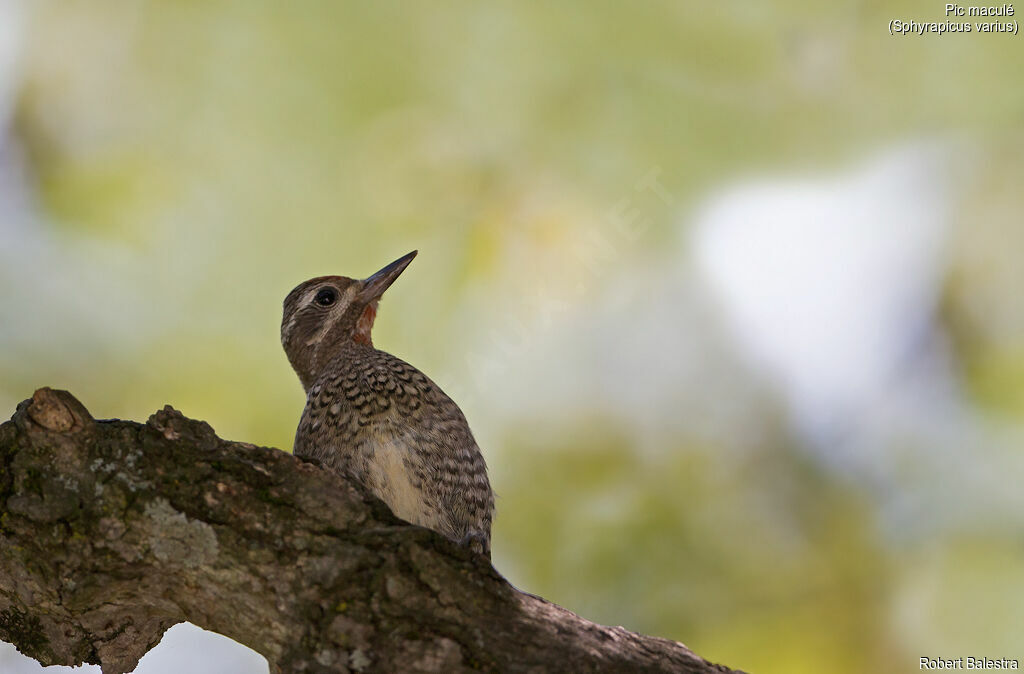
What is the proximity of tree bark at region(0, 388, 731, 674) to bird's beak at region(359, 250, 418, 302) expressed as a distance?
1924mm

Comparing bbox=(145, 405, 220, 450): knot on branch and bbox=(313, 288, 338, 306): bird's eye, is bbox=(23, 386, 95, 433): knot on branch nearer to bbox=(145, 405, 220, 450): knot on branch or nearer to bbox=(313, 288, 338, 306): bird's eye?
bbox=(145, 405, 220, 450): knot on branch

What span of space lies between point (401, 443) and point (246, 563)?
1010mm

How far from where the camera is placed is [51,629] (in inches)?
106

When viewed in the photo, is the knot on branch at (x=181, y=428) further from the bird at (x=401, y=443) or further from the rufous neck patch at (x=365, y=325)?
the rufous neck patch at (x=365, y=325)

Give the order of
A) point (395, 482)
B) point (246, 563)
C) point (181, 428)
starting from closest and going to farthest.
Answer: point (246, 563)
point (181, 428)
point (395, 482)

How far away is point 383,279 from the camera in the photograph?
15.0 ft

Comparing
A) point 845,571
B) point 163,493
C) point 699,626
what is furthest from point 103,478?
point 845,571

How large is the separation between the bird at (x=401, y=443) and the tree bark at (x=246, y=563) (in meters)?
0.59

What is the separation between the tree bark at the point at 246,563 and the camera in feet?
8.14

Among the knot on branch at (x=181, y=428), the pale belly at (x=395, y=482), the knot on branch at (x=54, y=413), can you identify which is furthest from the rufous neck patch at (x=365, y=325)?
the knot on branch at (x=54, y=413)

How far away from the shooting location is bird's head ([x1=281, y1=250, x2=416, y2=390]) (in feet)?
14.6

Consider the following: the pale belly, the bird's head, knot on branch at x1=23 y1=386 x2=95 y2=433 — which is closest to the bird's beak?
the bird's head

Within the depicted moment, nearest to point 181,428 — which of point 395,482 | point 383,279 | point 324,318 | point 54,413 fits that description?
point 54,413

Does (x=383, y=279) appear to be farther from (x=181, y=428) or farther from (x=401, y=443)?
(x=181, y=428)
